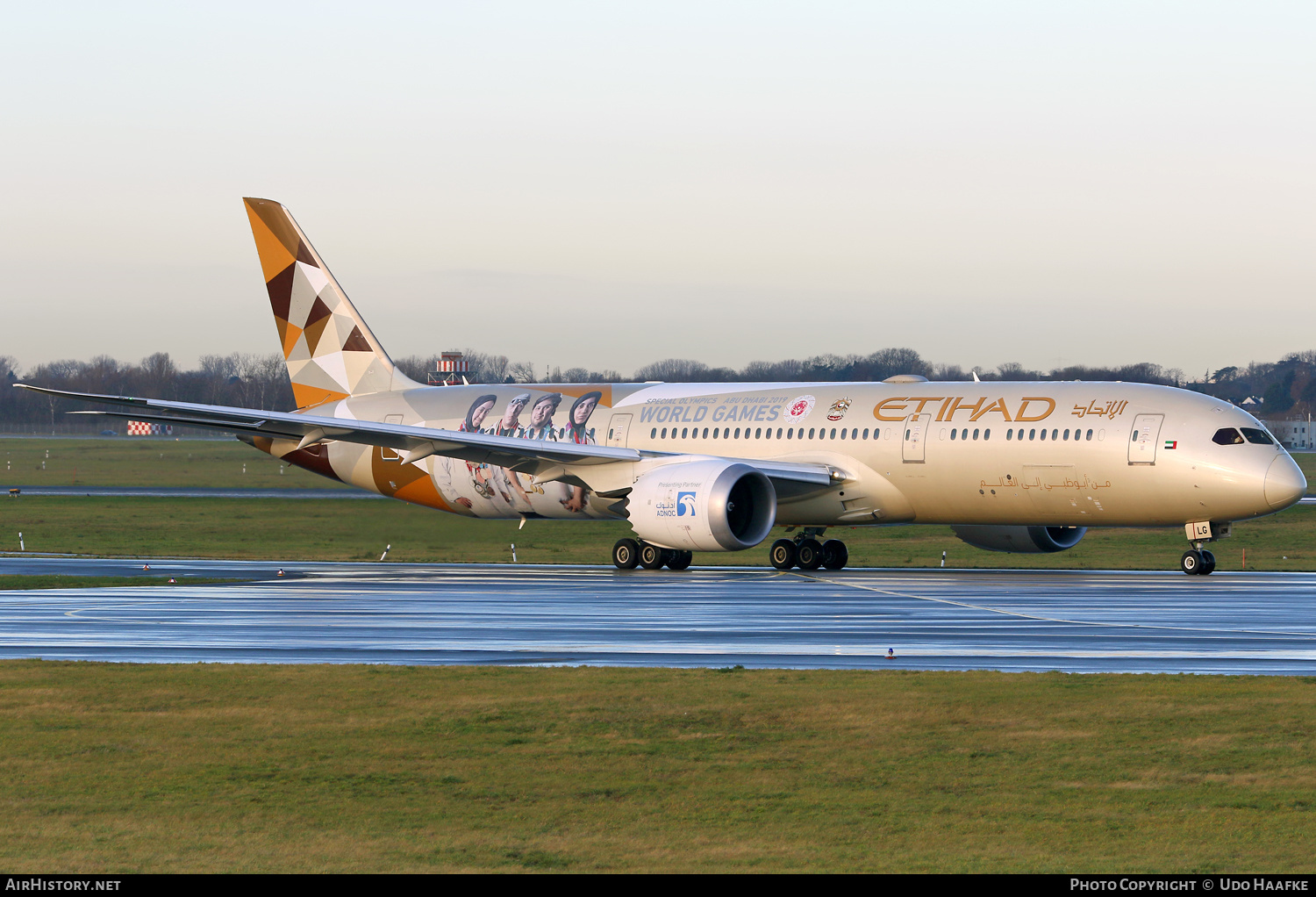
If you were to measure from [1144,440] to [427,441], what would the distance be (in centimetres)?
1527

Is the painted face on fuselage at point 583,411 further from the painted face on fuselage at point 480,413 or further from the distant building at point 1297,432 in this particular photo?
the distant building at point 1297,432

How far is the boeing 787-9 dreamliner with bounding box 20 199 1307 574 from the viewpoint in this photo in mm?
33812

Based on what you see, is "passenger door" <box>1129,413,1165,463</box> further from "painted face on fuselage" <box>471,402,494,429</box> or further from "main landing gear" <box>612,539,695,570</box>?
"painted face on fuselage" <box>471,402,494,429</box>

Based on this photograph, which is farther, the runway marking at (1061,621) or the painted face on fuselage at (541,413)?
the painted face on fuselage at (541,413)

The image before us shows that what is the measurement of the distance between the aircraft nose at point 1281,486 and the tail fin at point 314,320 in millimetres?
22714

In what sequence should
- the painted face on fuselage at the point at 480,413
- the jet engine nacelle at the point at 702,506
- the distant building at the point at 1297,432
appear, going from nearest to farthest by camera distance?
the jet engine nacelle at the point at 702,506, the painted face on fuselage at the point at 480,413, the distant building at the point at 1297,432

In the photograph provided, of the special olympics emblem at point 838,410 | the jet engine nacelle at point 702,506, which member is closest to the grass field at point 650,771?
the jet engine nacelle at point 702,506

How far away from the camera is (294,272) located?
148 feet

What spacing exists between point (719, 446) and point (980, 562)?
731 centimetres

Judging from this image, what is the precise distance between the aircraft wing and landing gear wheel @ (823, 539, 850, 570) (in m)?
1.78

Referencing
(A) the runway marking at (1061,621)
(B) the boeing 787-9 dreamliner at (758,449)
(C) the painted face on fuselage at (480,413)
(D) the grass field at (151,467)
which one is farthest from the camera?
(D) the grass field at (151,467)

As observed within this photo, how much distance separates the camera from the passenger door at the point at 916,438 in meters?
36.1

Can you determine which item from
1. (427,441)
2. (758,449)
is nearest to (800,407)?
(758,449)

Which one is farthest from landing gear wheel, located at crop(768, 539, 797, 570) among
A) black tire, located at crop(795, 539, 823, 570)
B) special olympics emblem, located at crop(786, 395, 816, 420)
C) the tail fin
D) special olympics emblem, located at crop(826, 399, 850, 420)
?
the tail fin
